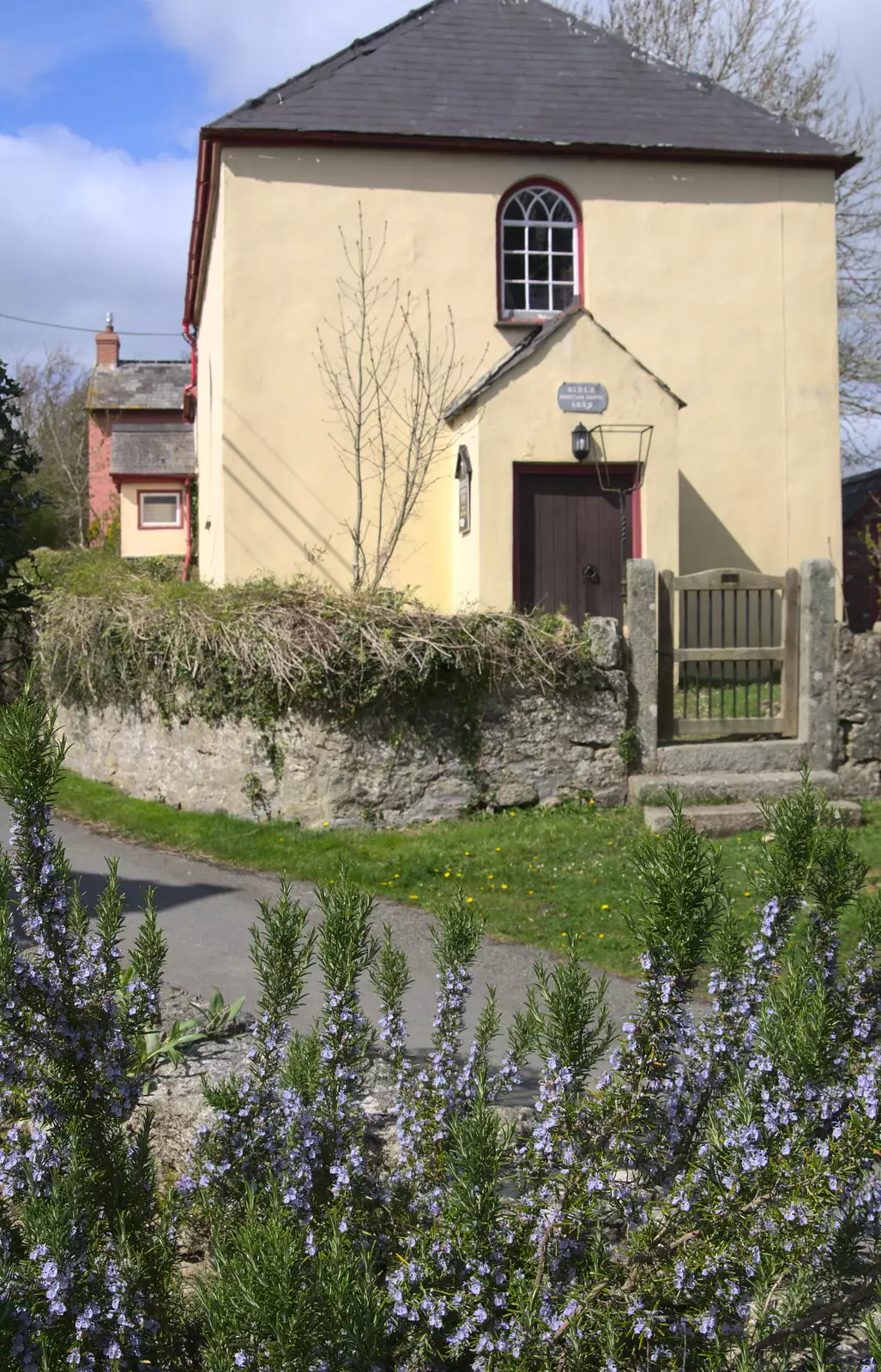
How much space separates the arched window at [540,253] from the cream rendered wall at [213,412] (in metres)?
3.44

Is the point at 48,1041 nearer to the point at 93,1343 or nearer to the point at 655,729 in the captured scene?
the point at 93,1343

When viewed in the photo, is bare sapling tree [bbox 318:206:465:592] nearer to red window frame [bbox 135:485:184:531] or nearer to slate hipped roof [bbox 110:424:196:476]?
slate hipped roof [bbox 110:424:196:476]

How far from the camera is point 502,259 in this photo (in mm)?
14648

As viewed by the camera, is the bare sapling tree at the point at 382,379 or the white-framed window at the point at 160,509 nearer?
the bare sapling tree at the point at 382,379

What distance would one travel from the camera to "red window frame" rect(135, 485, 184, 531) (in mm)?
25641

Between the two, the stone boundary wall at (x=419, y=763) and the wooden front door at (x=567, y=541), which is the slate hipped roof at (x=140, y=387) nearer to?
the wooden front door at (x=567, y=541)

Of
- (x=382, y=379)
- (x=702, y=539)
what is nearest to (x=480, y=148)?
(x=382, y=379)

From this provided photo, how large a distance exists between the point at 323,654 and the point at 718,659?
3402 mm

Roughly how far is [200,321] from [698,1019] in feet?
62.7

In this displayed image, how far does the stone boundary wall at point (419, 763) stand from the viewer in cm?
991

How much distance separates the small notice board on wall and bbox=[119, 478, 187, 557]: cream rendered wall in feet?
42.2

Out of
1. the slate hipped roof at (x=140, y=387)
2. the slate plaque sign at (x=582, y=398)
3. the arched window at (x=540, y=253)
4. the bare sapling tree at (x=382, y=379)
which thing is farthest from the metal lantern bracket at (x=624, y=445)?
the slate hipped roof at (x=140, y=387)

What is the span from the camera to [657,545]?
13.1 m

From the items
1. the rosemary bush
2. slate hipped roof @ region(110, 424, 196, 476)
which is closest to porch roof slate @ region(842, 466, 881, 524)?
slate hipped roof @ region(110, 424, 196, 476)
